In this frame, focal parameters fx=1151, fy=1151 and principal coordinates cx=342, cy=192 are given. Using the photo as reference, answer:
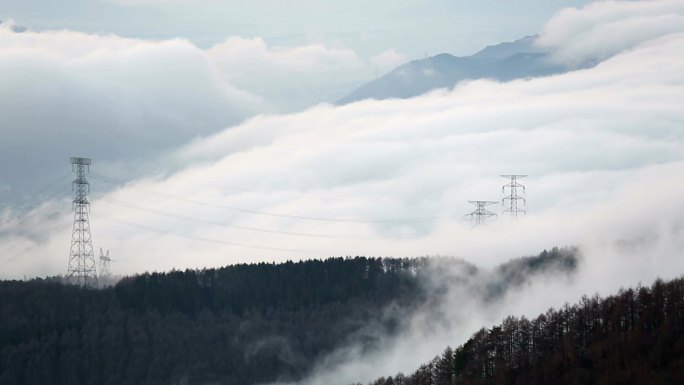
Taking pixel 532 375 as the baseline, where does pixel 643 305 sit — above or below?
above

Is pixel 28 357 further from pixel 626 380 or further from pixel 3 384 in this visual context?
pixel 626 380

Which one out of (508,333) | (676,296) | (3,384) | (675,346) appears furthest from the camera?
(3,384)

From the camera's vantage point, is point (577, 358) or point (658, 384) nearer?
point (658, 384)

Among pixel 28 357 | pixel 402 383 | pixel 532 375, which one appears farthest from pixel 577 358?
pixel 28 357

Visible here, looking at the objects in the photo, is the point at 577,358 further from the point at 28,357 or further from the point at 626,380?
the point at 28,357

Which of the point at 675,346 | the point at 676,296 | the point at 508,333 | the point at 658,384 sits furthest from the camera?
the point at 508,333

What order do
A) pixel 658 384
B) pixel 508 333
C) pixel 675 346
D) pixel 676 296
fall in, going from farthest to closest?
pixel 508 333
pixel 676 296
pixel 675 346
pixel 658 384

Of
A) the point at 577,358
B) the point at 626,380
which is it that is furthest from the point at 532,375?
the point at 626,380
